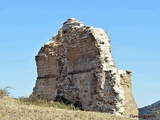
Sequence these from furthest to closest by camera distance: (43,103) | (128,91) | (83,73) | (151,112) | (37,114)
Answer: (151,112), (128,91), (83,73), (43,103), (37,114)

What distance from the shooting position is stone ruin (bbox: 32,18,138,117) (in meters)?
14.9

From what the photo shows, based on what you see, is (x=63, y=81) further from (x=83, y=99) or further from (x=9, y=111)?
(x=9, y=111)

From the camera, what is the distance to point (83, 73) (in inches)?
626

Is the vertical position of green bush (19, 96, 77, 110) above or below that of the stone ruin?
below

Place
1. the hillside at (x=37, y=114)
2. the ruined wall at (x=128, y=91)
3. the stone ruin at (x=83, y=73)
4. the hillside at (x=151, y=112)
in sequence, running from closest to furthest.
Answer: the hillside at (x=37, y=114), the stone ruin at (x=83, y=73), the ruined wall at (x=128, y=91), the hillside at (x=151, y=112)

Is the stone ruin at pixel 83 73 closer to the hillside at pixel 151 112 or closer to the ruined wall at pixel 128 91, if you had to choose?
the ruined wall at pixel 128 91

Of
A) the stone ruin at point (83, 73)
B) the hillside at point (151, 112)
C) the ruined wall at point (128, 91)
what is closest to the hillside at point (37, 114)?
the stone ruin at point (83, 73)

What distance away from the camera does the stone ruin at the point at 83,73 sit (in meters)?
14.9

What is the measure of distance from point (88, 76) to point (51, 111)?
3662mm

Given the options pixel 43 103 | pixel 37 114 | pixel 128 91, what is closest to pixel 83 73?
pixel 43 103

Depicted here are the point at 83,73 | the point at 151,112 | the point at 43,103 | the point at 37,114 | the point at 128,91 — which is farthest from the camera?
the point at 151,112

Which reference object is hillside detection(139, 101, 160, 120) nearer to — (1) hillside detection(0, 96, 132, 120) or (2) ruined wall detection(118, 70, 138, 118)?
(2) ruined wall detection(118, 70, 138, 118)

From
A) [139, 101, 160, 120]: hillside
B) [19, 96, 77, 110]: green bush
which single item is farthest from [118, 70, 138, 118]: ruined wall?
[139, 101, 160, 120]: hillside

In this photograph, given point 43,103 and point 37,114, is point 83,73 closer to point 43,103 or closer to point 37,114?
point 43,103
